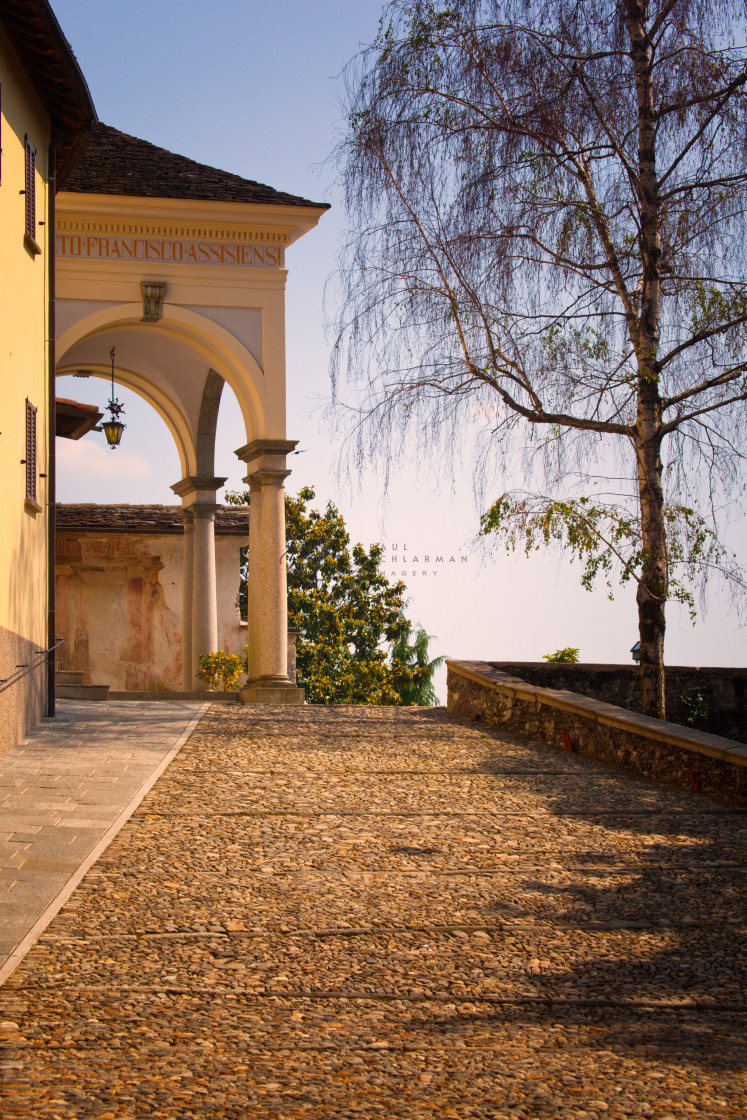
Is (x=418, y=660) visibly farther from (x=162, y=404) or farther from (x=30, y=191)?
(x=30, y=191)

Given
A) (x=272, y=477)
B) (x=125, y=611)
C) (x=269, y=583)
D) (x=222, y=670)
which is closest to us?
(x=272, y=477)

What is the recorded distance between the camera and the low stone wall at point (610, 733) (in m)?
9.12

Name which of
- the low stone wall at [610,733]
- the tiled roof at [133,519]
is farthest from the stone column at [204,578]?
the low stone wall at [610,733]

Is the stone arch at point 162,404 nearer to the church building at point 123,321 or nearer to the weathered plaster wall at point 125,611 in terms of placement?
the church building at point 123,321

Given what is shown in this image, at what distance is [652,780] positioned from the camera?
9805 millimetres

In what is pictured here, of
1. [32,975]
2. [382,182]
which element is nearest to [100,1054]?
[32,975]

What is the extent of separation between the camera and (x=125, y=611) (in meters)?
23.9

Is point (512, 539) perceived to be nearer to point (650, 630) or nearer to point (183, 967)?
point (650, 630)

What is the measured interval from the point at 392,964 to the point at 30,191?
9.45m

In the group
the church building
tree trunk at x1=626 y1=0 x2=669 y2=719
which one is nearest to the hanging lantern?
the church building

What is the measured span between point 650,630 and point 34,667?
6413 mm

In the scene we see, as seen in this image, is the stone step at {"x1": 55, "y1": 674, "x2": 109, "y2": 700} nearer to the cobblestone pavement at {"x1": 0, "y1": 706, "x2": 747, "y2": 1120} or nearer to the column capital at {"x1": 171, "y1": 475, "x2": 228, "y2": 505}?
the column capital at {"x1": 171, "y1": 475, "x2": 228, "y2": 505}

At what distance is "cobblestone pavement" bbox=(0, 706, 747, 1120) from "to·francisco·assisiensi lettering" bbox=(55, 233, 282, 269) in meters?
9.70

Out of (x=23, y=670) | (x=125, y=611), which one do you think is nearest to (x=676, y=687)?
(x=23, y=670)
